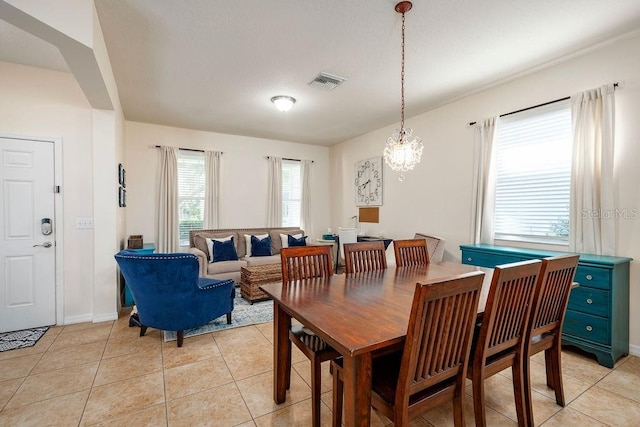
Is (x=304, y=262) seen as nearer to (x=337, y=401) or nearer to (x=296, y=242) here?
(x=337, y=401)

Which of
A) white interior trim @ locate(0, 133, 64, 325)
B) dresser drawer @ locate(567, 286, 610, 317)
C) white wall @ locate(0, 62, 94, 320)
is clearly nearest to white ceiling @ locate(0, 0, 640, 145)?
white wall @ locate(0, 62, 94, 320)

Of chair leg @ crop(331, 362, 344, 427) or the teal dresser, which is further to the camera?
the teal dresser

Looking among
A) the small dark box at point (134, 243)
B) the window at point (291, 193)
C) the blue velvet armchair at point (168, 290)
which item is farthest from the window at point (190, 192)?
the blue velvet armchair at point (168, 290)

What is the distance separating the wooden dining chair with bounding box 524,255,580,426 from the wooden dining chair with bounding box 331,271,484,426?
1.97 feet

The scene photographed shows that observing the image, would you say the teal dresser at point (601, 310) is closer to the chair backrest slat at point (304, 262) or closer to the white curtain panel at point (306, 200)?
the chair backrest slat at point (304, 262)

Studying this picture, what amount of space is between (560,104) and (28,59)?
5258 mm

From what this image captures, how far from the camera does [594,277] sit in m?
2.43

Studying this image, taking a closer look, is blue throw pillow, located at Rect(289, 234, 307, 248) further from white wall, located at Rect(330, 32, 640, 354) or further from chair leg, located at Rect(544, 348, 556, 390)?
chair leg, located at Rect(544, 348, 556, 390)

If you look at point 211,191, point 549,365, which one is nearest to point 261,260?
point 211,191

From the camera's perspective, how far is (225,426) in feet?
5.64

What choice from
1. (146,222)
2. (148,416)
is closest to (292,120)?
(146,222)

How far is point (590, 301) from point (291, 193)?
491 centimetres

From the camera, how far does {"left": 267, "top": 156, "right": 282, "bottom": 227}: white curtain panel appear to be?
233 inches

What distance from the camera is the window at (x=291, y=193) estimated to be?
6203 millimetres
